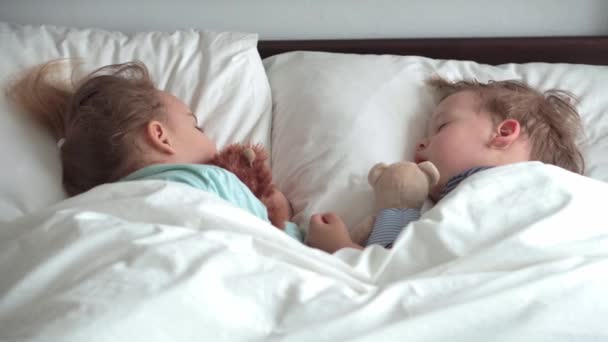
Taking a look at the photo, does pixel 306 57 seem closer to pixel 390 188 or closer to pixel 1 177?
pixel 390 188

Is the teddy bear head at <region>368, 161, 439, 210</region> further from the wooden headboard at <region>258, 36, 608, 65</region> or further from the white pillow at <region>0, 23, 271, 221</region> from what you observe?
the wooden headboard at <region>258, 36, 608, 65</region>

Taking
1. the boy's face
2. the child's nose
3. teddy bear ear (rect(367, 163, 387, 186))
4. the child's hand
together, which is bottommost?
the child's hand

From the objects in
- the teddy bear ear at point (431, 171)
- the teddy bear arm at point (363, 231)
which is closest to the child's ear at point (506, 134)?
the teddy bear ear at point (431, 171)

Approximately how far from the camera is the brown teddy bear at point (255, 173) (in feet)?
3.92

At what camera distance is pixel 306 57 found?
155 centimetres

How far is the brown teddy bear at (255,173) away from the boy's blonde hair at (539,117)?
1.45 ft

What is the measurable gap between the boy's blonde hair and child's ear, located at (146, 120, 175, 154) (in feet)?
1.99

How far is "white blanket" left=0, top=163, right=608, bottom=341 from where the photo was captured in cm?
74

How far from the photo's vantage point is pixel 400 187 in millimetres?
1149

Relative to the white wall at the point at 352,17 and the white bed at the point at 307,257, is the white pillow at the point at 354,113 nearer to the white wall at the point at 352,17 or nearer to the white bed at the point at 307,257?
the white bed at the point at 307,257

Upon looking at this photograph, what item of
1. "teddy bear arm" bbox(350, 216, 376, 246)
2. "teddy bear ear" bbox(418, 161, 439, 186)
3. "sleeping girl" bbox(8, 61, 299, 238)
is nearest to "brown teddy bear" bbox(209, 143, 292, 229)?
"sleeping girl" bbox(8, 61, 299, 238)

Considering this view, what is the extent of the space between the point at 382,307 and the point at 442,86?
2.56 feet

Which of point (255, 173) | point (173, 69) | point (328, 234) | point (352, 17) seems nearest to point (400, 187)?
point (328, 234)

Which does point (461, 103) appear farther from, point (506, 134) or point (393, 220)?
point (393, 220)
